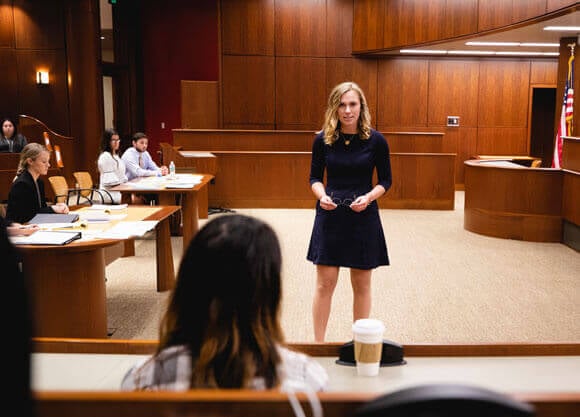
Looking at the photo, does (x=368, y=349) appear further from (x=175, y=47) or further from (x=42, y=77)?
(x=175, y=47)

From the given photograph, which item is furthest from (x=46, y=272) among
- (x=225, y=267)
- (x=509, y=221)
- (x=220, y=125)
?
(x=220, y=125)

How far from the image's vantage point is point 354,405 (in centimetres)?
115

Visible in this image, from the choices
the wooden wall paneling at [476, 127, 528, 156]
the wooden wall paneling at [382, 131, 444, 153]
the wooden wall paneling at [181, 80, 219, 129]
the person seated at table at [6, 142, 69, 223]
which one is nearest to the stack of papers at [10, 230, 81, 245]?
the person seated at table at [6, 142, 69, 223]

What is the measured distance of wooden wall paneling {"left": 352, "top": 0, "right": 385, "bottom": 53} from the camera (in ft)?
37.3

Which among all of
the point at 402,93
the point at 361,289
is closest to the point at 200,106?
the point at 402,93

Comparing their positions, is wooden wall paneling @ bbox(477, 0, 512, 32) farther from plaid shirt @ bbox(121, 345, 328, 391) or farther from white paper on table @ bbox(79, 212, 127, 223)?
plaid shirt @ bbox(121, 345, 328, 391)

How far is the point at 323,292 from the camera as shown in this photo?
134 inches

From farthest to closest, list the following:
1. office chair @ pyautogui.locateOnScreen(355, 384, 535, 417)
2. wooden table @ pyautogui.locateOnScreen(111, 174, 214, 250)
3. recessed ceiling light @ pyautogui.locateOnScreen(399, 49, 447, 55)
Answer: recessed ceiling light @ pyautogui.locateOnScreen(399, 49, 447, 55) < wooden table @ pyautogui.locateOnScreen(111, 174, 214, 250) < office chair @ pyautogui.locateOnScreen(355, 384, 535, 417)

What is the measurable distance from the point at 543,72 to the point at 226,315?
12519 millimetres

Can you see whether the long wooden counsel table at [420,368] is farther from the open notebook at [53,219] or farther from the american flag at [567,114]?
the american flag at [567,114]

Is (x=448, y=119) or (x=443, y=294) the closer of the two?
(x=443, y=294)

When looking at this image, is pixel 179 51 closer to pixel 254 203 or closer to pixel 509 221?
pixel 254 203

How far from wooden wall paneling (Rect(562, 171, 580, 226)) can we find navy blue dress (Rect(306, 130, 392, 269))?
4551 mm

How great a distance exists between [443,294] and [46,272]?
10.6ft
